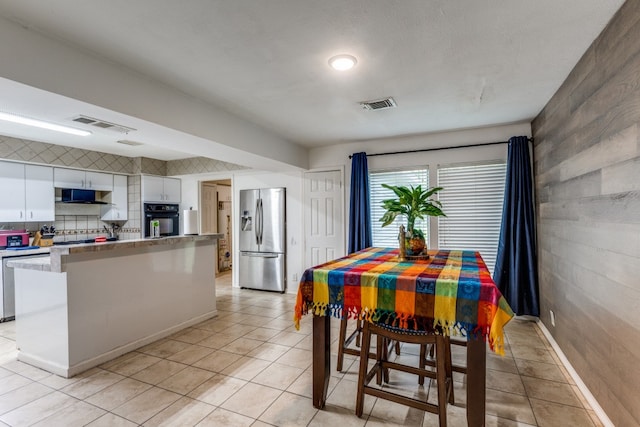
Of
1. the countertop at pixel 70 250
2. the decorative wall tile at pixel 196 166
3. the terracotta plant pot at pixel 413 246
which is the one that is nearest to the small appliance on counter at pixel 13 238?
the countertop at pixel 70 250

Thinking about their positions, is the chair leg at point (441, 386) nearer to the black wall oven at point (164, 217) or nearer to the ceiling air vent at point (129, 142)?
the ceiling air vent at point (129, 142)

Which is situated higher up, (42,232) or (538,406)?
(42,232)

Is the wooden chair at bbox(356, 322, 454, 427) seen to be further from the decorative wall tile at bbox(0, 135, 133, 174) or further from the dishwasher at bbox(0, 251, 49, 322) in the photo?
the decorative wall tile at bbox(0, 135, 133, 174)

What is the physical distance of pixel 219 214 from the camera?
7332 millimetres

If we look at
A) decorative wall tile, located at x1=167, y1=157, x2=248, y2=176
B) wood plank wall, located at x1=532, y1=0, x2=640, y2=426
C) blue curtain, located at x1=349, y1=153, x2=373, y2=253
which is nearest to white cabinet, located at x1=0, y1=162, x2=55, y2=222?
decorative wall tile, located at x1=167, y1=157, x2=248, y2=176

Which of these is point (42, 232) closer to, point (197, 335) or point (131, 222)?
point (131, 222)

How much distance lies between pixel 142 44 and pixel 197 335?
2.85 m

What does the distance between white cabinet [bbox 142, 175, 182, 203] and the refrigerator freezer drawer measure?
1923mm

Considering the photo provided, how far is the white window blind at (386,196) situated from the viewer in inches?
178

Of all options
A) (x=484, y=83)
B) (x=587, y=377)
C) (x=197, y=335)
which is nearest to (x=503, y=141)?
(x=484, y=83)

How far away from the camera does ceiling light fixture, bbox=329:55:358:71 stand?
7.30 ft

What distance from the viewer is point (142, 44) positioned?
2.02m

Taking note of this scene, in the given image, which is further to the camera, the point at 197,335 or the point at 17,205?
the point at 17,205

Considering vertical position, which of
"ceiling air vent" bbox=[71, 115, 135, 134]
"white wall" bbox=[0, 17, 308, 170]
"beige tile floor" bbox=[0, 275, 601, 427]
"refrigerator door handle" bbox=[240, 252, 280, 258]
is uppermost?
"white wall" bbox=[0, 17, 308, 170]
